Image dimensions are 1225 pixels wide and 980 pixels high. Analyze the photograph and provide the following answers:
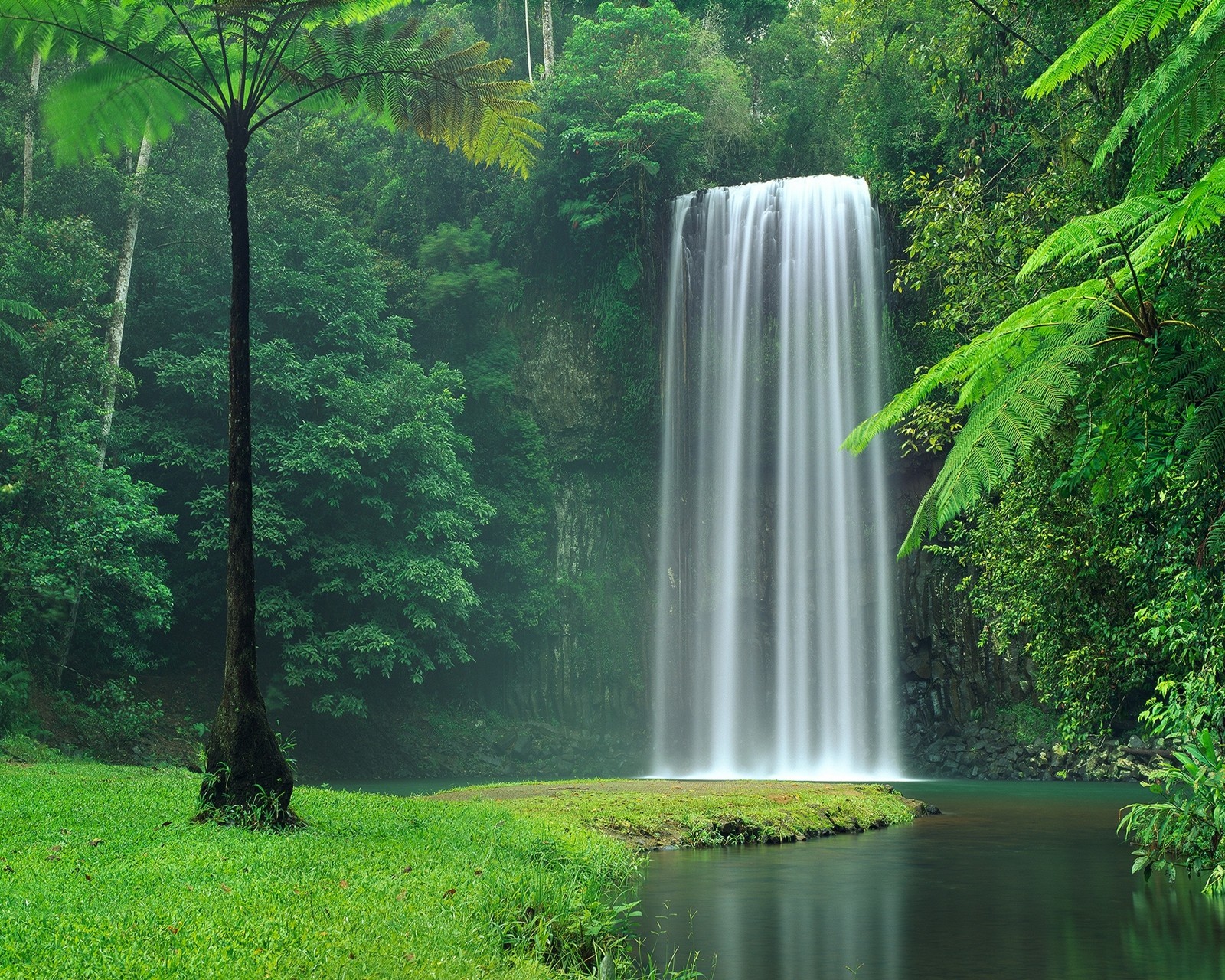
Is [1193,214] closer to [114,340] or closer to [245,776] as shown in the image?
[245,776]

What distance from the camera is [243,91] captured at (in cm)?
890

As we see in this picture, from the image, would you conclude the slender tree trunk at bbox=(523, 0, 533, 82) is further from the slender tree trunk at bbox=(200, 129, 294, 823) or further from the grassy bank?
the grassy bank

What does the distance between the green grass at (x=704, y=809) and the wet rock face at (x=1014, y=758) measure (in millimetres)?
8078

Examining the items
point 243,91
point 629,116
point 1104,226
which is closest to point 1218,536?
point 1104,226

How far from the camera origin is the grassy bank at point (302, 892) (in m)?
4.63

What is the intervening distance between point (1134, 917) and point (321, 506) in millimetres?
19656

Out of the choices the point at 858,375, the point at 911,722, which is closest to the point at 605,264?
the point at 858,375

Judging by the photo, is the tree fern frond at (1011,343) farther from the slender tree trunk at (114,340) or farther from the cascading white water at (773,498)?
the cascading white water at (773,498)

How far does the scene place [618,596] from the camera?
28.7m

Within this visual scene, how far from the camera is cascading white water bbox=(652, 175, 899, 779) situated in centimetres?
2492

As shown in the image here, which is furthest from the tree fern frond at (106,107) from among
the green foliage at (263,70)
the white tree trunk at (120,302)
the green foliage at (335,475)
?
the green foliage at (335,475)

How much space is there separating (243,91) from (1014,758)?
19787 millimetres

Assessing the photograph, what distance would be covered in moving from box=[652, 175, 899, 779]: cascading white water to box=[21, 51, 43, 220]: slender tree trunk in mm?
14346

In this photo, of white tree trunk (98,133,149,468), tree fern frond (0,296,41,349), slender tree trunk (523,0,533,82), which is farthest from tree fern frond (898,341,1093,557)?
slender tree trunk (523,0,533,82)
